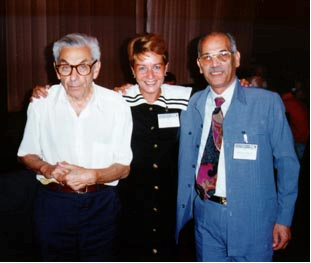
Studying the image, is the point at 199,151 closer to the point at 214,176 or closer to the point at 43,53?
the point at 214,176

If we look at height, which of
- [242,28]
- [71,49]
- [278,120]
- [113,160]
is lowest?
[113,160]

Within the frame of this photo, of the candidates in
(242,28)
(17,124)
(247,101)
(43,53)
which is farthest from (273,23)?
(247,101)

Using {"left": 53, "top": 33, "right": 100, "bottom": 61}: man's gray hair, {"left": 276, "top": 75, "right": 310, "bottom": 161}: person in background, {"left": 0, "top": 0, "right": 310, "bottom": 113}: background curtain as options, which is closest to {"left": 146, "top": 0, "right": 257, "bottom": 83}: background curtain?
{"left": 0, "top": 0, "right": 310, "bottom": 113}: background curtain

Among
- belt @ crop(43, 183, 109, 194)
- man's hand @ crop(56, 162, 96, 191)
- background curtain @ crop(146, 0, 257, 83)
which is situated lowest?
belt @ crop(43, 183, 109, 194)

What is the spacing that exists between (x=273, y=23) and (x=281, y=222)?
707cm

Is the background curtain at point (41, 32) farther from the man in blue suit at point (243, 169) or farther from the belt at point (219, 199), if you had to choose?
the belt at point (219, 199)

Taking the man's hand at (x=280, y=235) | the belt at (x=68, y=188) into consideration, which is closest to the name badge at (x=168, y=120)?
the belt at (x=68, y=188)

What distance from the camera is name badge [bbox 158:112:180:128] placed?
7.10 ft

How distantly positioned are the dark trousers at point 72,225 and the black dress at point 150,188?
317 millimetres

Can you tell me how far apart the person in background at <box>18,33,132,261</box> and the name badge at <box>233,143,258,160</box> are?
60 cm

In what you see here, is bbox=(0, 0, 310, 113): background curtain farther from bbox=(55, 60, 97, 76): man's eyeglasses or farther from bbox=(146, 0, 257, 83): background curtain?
bbox=(55, 60, 97, 76): man's eyeglasses

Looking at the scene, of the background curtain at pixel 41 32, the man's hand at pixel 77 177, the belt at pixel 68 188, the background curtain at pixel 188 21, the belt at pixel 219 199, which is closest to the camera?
the man's hand at pixel 77 177

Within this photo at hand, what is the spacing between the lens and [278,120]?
6.14 feet

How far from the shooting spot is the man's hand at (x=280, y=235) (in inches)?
77.3
